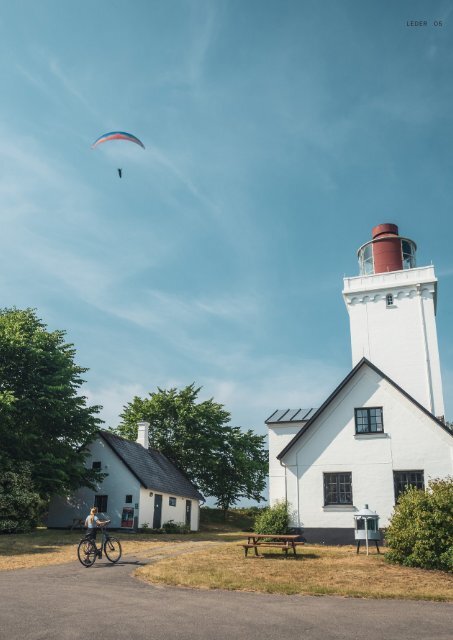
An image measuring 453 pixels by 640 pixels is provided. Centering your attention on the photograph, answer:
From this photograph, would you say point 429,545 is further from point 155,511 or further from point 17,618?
point 155,511

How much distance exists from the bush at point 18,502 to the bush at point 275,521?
45.9 ft

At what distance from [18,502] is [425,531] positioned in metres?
21.6

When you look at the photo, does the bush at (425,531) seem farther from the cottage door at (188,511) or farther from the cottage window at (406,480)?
the cottage door at (188,511)

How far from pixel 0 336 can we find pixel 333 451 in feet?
65.7

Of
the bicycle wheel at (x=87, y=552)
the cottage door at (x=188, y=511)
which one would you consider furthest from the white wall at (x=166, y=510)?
the bicycle wheel at (x=87, y=552)

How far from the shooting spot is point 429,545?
53.8 ft

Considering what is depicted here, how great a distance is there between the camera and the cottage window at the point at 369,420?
23.1 metres

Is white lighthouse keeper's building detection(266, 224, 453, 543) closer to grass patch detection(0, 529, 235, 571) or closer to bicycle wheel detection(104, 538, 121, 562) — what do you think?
grass patch detection(0, 529, 235, 571)

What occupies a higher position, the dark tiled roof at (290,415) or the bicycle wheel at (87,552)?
the dark tiled roof at (290,415)

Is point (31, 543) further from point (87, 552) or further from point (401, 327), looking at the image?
point (401, 327)

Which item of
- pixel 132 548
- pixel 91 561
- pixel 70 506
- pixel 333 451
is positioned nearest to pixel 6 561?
pixel 91 561

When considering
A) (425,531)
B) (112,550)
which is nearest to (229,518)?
(112,550)

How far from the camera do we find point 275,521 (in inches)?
883

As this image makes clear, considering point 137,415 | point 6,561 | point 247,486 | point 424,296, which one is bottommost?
point 6,561
